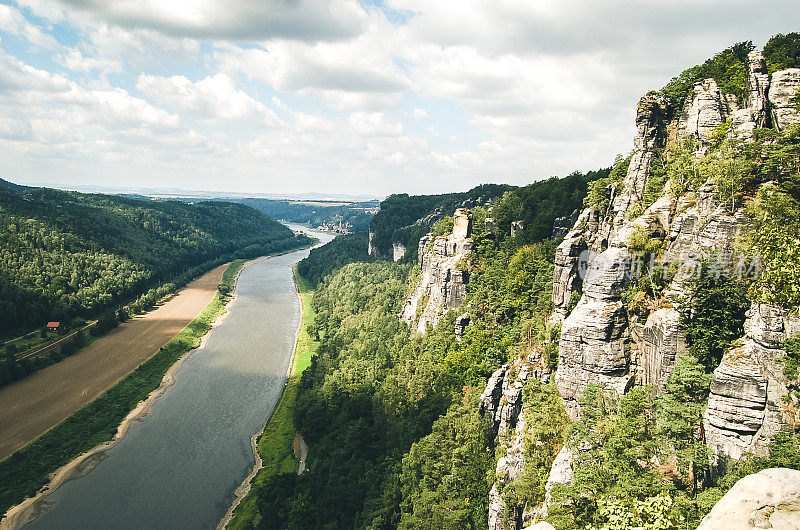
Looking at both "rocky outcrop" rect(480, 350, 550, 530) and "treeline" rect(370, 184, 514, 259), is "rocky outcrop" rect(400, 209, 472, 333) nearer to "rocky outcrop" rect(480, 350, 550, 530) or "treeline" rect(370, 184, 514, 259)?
"rocky outcrop" rect(480, 350, 550, 530)

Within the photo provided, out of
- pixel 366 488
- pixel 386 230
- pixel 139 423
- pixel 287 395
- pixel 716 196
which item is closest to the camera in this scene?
pixel 716 196

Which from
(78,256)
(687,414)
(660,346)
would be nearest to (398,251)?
(78,256)

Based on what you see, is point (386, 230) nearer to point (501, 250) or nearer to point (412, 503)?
point (501, 250)

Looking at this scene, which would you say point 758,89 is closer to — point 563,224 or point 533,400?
point 563,224

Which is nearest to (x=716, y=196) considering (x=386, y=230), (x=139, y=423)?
(x=139, y=423)

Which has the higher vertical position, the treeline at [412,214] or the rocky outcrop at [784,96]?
the rocky outcrop at [784,96]

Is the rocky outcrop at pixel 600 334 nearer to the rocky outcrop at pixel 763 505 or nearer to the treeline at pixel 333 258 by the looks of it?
the rocky outcrop at pixel 763 505

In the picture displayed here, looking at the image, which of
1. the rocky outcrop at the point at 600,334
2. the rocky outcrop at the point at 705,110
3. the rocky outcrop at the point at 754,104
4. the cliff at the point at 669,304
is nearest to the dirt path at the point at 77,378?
the cliff at the point at 669,304
